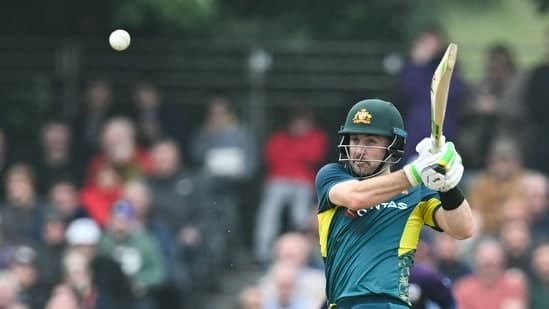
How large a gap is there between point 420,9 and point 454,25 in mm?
4333

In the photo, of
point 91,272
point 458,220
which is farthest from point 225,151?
point 458,220

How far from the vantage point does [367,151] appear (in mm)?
9211

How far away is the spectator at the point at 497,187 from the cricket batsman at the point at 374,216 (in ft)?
24.5

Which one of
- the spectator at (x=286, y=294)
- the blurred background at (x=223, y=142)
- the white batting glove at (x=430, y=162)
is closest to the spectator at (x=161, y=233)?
the blurred background at (x=223, y=142)

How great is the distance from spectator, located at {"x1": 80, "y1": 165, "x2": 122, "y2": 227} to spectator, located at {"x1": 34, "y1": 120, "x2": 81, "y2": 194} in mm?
386

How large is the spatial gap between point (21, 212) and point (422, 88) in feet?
13.8

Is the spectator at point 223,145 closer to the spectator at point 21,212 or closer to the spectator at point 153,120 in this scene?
the spectator at point 153,120

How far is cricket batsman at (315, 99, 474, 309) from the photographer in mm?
9094

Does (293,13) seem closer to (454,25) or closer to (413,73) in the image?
(413,73)

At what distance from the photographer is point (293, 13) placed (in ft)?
61.2

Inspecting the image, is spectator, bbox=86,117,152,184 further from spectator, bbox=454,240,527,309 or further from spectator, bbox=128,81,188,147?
spectator, bbox=454,240,527,309

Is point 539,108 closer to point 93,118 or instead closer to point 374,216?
point 93,118

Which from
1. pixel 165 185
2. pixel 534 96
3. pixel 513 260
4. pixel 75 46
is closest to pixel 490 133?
pixel 534 96

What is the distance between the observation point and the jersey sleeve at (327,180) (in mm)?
9374
